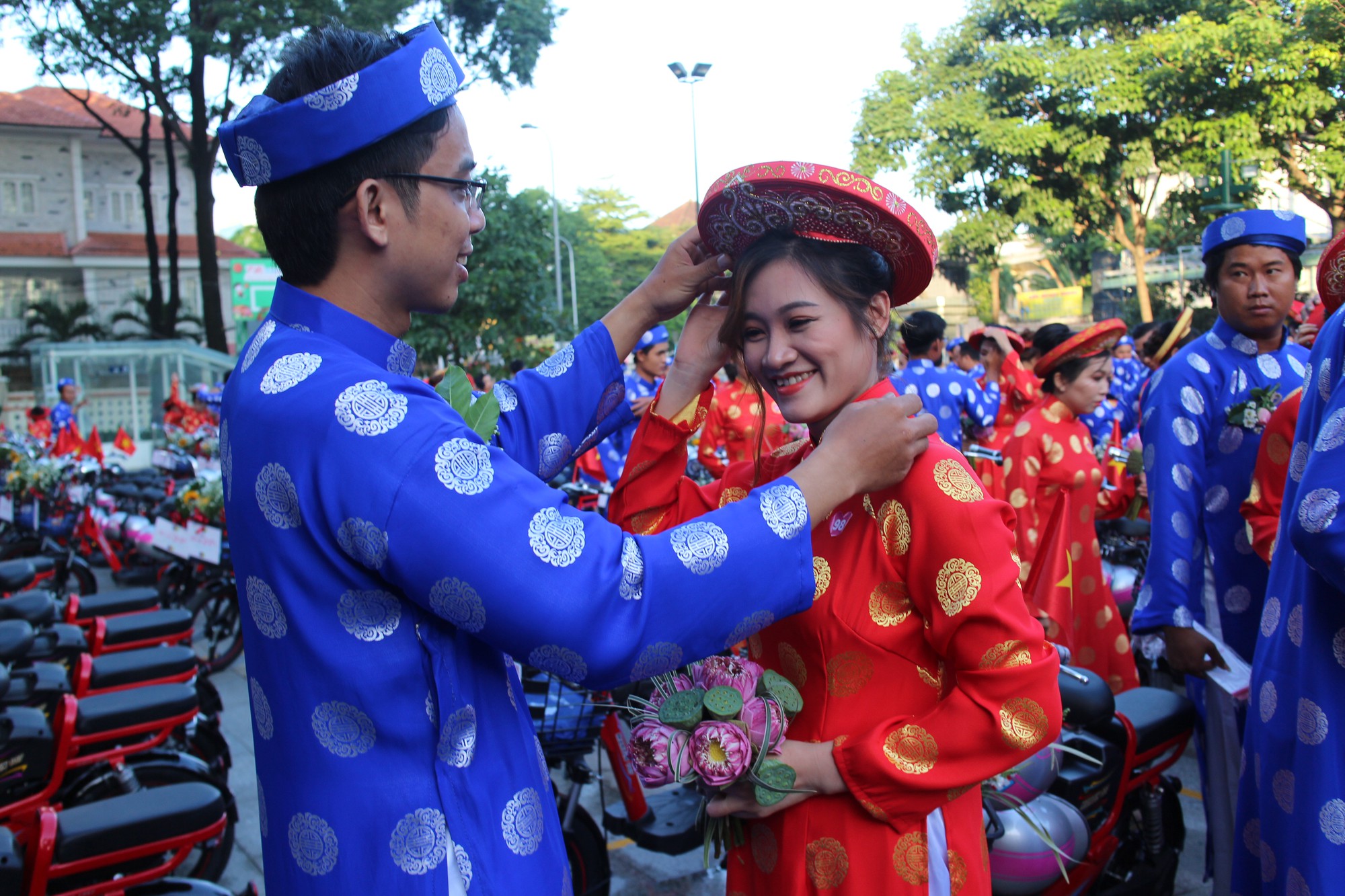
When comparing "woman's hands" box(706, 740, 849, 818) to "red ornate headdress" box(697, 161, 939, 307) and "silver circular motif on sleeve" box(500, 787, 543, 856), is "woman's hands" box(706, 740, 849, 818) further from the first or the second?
"red ornate headdress" box(697, 161, 939, 307)

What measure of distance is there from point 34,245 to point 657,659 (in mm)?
40012

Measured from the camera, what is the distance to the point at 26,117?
3394 cm

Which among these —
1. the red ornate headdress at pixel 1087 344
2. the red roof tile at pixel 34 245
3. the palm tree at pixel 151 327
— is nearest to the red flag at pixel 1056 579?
the red ornate headdress at pixel 1087 344

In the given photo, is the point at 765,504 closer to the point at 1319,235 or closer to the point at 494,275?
the point at 494,275

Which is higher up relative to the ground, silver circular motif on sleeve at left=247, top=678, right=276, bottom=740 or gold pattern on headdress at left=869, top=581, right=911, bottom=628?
gold pattern on headdress at left=869, top=581, right=911, bottom=628

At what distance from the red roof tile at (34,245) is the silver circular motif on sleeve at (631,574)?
129 feet

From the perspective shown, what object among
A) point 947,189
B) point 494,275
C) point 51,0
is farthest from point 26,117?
point 947,189

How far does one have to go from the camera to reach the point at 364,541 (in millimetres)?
1129

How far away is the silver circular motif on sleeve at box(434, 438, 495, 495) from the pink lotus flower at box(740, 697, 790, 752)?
0.62m

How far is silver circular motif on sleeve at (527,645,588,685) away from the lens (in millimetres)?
1124

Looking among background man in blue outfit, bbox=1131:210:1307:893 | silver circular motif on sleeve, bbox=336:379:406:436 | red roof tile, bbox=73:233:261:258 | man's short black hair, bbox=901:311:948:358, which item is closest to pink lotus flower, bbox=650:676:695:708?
silver circular motif on sleeve, bbox=336:379:406:436

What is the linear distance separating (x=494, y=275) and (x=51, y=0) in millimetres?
10660

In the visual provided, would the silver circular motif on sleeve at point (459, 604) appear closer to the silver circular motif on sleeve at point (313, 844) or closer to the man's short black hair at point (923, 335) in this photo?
the silver circular motif on sleeve at point (313, 844)

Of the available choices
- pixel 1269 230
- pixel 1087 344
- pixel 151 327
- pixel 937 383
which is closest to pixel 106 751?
pixel 1269 230
